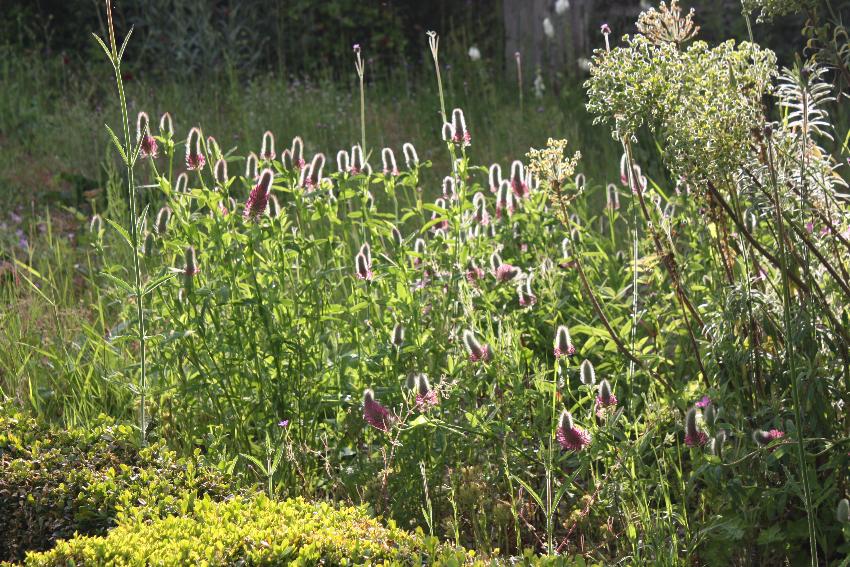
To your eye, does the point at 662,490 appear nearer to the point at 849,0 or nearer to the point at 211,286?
the point at 211,286

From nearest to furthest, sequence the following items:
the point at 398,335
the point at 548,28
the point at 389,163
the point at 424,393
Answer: the point at 424,393 < the point at 398,335 < the point at 389,163 < the point at 548,28

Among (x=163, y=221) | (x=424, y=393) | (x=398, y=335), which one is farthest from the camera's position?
(x=163, y=221)

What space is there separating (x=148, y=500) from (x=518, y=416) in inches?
45.0

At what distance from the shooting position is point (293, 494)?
11.2ft

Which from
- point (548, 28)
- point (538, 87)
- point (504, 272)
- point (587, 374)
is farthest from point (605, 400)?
point (548, 28)

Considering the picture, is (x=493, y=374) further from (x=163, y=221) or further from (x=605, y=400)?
(x=163, y=221)

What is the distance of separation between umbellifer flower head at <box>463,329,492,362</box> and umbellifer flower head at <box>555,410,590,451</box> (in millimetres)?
418

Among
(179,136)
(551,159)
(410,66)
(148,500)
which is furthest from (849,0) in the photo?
(148,500)

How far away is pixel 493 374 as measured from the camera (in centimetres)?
336

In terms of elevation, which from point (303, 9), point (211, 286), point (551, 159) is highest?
point (303, 9)

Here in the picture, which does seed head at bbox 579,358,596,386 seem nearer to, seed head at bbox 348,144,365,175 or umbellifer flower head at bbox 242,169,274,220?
umbellifer flower head at bbox 242,169,274,220

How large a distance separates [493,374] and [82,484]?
1.27 m

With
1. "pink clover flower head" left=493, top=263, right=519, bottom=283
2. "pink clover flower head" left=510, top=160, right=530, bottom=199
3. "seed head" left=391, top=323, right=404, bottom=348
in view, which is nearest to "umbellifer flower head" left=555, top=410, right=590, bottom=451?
"seed head" left=391, top=323, right=404, bottom=348

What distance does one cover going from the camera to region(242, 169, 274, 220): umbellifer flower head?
342cm
